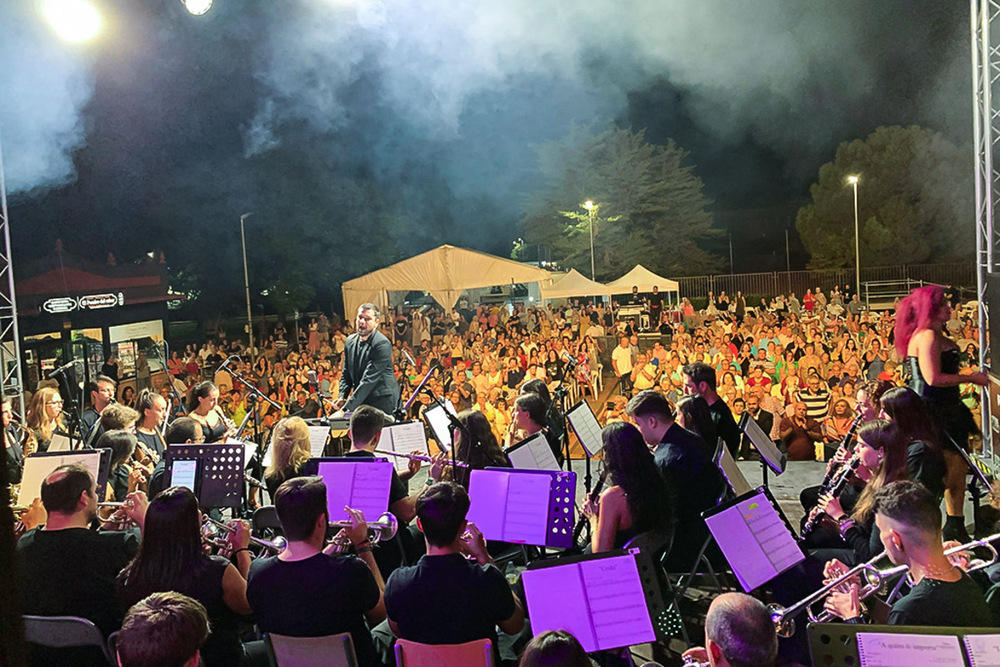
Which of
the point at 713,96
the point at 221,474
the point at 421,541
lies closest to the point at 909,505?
the point at 421,541

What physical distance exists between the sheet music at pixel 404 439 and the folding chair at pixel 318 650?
92.6 inches

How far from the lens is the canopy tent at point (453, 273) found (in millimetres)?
12180

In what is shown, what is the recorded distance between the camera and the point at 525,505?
12.2 feet

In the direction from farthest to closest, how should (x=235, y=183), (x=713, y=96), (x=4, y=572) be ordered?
1. (x=235, y=183)
2. (x=713, y=96)
3. (x=4, y=572)

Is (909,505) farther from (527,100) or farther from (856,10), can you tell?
(527,100)

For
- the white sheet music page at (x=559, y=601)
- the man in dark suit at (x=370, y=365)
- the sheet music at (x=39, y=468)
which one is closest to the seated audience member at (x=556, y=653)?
the white sheet music page at (x=559, y=601)

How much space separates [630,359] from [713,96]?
19.7ft

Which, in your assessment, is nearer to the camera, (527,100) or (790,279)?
(790,279)

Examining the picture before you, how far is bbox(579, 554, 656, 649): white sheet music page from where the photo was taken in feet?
8.91

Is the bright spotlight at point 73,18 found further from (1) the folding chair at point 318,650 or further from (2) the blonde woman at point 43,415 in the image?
(1) the folding chair at point 318,650

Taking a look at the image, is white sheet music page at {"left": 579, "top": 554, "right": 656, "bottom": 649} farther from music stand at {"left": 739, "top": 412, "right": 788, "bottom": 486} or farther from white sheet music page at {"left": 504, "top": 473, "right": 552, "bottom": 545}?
music stand at {"left": 739, "top": 412, "right": 788, "bottom": 486}

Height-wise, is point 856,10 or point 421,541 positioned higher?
point 856,10

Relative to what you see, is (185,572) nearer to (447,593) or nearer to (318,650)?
(318,650)

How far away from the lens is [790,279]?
12914 millimetres
